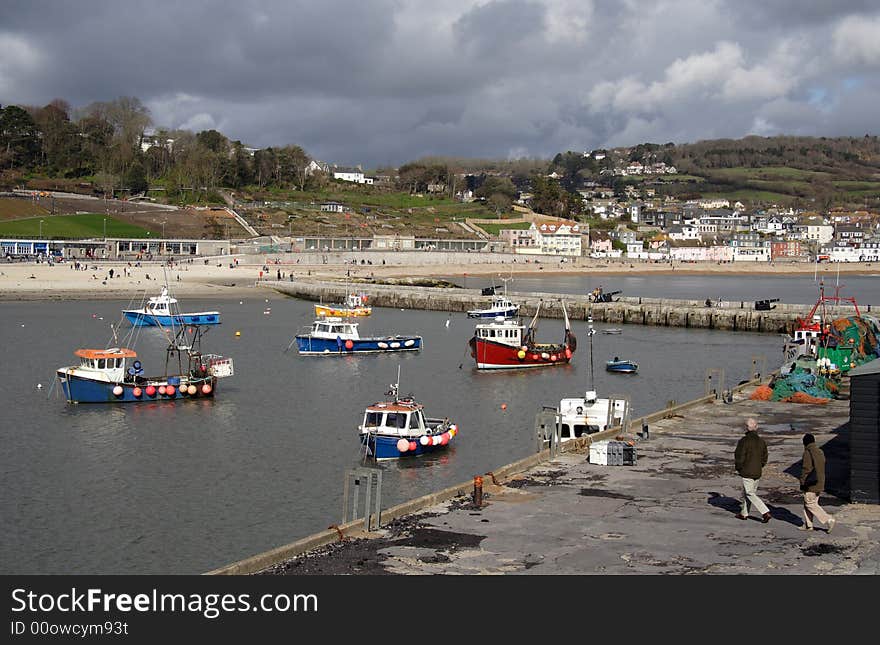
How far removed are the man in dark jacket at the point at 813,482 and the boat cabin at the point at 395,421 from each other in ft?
50.4

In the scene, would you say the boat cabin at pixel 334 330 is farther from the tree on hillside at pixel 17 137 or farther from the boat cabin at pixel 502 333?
the tree on hillside at pixel 17 137

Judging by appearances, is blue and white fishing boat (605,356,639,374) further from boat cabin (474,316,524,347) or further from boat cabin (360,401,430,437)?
boat cabin (360,401,430,437)

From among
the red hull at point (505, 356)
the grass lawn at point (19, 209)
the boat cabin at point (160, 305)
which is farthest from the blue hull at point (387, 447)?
the grass lawn at point (19, 209)

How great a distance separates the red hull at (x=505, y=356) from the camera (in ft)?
166

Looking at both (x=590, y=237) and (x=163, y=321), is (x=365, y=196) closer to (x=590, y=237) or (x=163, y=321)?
(x=590, y=237)

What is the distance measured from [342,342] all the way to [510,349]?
35.1ft

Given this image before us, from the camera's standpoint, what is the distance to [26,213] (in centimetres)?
13975

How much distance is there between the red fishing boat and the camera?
50.8 meters

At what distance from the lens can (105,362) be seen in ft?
131

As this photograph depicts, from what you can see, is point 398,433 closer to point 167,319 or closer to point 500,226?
point 167,319

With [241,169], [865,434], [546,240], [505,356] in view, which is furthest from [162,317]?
[241,169]
